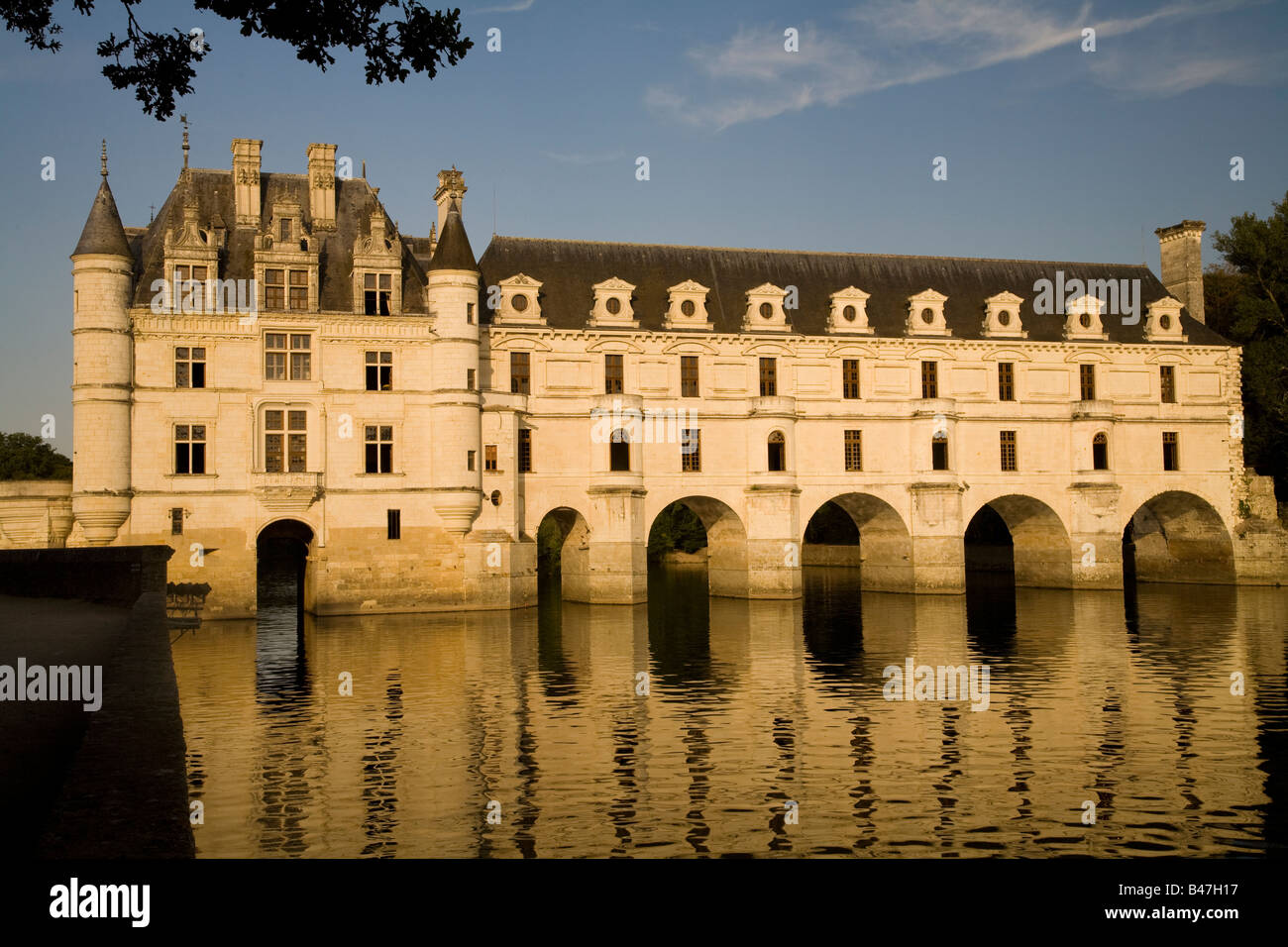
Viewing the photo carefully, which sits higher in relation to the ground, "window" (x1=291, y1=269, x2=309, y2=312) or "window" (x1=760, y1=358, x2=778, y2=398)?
"window" (x1=291, y1=269, x2=309, y2=312)

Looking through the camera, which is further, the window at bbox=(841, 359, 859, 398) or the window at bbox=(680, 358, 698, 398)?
the window at bbox=(841, 359, 859, 398)

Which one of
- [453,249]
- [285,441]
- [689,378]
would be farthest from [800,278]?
[285,441]

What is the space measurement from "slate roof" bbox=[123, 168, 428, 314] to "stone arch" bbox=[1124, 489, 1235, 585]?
3447 centimetres

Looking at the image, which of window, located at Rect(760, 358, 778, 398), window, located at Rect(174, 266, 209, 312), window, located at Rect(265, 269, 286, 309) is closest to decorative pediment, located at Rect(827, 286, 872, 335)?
window, located at Rect(760, 358, 778, 398)

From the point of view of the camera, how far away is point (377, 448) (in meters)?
40.9

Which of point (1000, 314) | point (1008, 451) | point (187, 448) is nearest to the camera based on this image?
point (187, 448)

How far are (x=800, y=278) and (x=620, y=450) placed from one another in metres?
11.9

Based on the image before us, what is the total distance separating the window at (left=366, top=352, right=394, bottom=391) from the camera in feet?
135

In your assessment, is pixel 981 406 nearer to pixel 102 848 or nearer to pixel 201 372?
pixel 201 372

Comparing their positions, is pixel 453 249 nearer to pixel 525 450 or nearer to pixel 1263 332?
pixel 525 450

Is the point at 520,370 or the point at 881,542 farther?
the point at 881,542

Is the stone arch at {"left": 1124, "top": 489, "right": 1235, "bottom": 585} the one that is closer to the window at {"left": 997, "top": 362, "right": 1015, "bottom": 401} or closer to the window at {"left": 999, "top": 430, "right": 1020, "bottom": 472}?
the window at {"left": 999, "top": 430, "right": 1020, "bottom": 472}

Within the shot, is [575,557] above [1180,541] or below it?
above
